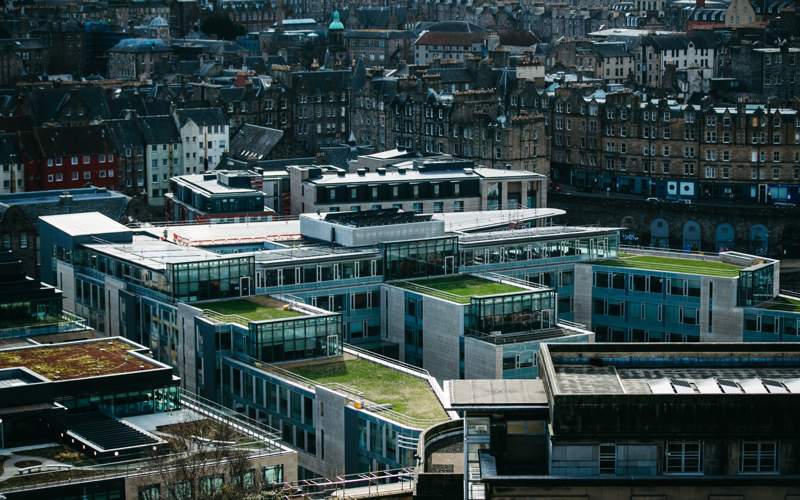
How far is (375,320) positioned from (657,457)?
45.7m

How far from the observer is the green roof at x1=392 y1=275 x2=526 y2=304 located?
78438mm

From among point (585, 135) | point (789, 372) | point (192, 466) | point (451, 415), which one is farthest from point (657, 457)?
point (585, 135)

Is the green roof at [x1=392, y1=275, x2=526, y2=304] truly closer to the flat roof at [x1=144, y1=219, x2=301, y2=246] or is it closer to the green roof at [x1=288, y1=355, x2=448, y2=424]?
the green roof at [x1=288, y1=355, x2=448, y2=424]

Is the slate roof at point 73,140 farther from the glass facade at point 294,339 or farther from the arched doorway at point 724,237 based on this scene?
the glass facade at point 294,339

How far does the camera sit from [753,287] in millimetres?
83750

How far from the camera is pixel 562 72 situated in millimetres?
175625

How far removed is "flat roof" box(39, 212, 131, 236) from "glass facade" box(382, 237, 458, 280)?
45.6 feet

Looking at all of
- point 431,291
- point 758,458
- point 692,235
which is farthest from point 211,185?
point 758,458

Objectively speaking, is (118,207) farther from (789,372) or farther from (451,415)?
(789,372)

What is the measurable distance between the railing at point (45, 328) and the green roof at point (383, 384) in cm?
1056

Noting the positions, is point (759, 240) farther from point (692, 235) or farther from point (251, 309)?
point (251, 309)

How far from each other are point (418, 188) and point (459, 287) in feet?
82.5

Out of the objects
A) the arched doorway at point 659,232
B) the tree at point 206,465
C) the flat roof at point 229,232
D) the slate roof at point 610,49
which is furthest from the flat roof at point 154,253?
the slate roof at point 610,49

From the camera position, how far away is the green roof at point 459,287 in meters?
78.4
